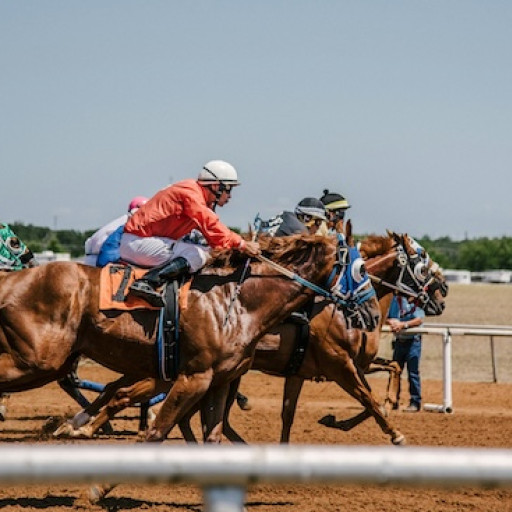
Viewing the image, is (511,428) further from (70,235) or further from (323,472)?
(70,235)

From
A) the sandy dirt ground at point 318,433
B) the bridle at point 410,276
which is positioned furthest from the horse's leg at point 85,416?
the bridle at point 410,276

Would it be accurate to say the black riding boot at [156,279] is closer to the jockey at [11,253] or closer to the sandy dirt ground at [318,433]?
the sandy dirt ground at [318,433]

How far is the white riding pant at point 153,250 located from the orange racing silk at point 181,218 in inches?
2.6

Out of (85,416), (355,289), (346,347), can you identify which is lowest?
(85,416)

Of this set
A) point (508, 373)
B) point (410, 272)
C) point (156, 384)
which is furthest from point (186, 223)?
point (508, 373)

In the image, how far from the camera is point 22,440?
9.68m

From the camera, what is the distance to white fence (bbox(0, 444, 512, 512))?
1877mm

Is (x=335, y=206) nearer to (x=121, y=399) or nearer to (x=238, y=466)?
(x=121, y=399)

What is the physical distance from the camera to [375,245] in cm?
969

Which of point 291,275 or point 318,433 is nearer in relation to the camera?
point 291,275

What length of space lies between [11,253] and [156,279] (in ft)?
10.9

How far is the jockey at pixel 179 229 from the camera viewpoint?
6.95 metres

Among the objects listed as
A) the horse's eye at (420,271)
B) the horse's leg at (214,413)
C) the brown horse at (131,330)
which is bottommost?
the horse's leg at (214,413)

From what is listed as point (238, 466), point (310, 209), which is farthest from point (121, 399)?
point (238, 466)
